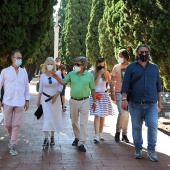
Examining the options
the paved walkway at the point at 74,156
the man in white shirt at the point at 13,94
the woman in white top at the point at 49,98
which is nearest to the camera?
the paved walkway at the point at 74,156

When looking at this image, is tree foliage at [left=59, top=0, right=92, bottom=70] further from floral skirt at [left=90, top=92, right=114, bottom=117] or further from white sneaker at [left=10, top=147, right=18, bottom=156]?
white sneaker at [left=10, top=147, right=18, bottom=156]

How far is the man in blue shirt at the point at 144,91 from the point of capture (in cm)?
625

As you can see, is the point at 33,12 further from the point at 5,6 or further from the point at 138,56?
the point at 138,56

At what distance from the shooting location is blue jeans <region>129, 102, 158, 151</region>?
630 centimetres

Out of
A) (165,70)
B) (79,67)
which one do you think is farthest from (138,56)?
(165,70)

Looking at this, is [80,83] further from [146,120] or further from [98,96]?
[146,120]

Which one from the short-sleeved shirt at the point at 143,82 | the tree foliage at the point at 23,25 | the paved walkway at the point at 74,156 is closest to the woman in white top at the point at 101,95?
the paved walkway at the point at 74,156

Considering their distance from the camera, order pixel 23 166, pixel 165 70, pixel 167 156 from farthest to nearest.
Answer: pixel 165 70, pixel 167 156, pixel 23 166

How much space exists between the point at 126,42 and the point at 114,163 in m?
7.71

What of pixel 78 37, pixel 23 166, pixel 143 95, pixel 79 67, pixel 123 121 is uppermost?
pixel 78 37

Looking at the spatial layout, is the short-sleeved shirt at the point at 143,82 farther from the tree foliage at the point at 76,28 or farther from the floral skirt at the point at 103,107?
the tree foliage at the point at 76,28

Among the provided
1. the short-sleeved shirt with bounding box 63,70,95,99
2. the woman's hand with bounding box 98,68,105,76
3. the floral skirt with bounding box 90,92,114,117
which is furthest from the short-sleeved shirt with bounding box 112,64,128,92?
the short-sleeved shirt with bounding box 63,70,95,99

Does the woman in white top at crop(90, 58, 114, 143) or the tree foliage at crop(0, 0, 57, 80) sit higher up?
the tree foliage at crop(0, 0, 57, 80)

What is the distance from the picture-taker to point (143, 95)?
625cm
